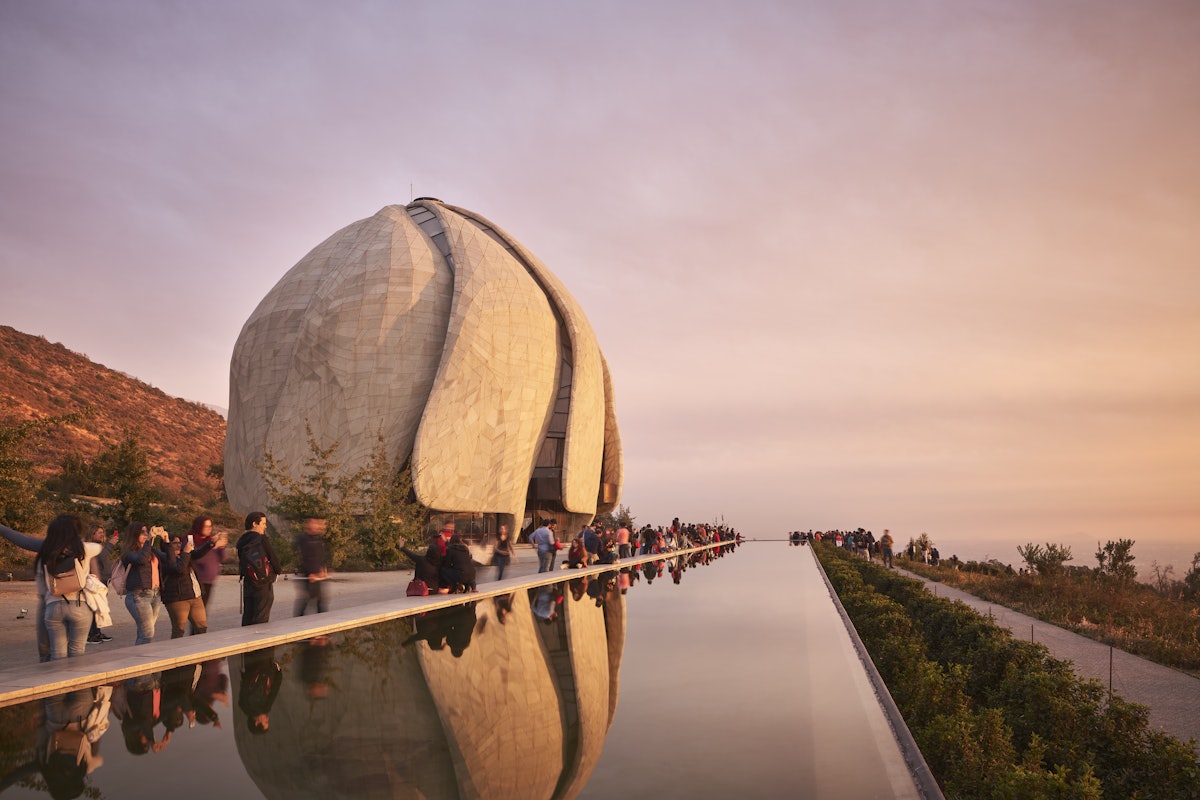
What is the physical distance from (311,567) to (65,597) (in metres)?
3.66

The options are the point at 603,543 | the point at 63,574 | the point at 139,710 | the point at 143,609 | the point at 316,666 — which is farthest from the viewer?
the point at 603,543

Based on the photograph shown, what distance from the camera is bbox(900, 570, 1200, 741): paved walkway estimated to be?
7527 millimetres

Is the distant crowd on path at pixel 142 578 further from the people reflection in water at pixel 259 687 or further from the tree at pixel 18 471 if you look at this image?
the tree at pixel 18 471

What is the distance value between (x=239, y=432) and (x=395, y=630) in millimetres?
30177

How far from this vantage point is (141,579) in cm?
952

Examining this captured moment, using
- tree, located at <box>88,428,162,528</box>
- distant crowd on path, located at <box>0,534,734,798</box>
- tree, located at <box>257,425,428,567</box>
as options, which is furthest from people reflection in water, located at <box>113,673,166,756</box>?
tree, located at <box>88,428,162,528</box>

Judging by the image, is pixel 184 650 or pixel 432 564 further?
pixel 432 564

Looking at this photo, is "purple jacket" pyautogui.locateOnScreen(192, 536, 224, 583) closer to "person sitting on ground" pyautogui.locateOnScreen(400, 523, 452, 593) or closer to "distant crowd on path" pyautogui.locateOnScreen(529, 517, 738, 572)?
"person sitting on ground" pyautogui.locateOnScreen(400, 523, 452, 593)

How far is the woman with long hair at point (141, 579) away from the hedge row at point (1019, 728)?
26.9 ft

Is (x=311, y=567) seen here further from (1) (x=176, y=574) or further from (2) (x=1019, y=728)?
(2) (x=1019, y=728)

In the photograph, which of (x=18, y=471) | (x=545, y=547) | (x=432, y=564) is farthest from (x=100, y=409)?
(x=432, y=564)

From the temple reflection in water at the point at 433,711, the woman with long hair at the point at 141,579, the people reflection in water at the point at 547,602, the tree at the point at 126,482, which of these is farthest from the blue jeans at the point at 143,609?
the tree at the point at 126,482

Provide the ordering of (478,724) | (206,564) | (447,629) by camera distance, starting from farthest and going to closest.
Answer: (447,629) → (206,564) → (478,724)

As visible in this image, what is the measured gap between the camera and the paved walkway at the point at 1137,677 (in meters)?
7.53
